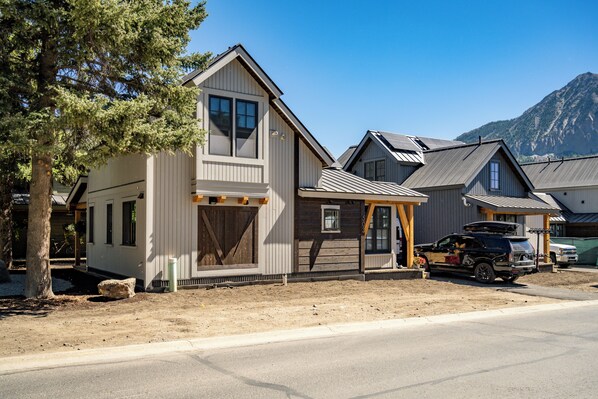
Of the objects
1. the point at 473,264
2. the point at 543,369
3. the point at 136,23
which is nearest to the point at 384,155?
the point at 473,264

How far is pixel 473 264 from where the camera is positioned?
2038 cm

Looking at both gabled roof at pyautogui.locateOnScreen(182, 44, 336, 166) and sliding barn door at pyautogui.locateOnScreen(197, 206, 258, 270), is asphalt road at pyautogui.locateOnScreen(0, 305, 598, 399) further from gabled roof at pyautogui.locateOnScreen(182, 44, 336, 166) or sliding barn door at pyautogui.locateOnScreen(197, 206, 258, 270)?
gabled roof at pyautogui.locateOnScreen(182, 44, 336, 166)

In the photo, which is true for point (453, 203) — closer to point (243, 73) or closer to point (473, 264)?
point (473, 264)

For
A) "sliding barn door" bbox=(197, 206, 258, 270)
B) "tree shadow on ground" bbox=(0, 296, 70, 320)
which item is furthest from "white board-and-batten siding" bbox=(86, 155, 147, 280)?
"tree shadow on ground" bbox=(0, 296, 70, 320)

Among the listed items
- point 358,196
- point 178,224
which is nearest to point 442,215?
point 358,196

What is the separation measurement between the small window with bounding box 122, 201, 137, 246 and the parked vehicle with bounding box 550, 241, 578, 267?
2129cm

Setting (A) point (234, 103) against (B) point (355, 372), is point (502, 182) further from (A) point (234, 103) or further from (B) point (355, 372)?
(B) point (355, 372)

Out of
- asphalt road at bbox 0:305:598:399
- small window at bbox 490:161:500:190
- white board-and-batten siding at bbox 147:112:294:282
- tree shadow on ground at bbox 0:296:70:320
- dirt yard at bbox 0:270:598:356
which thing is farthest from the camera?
small window at bbox 490:161:500:190

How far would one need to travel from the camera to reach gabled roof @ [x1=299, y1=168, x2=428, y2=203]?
17811 millimetres

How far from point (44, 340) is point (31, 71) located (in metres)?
6.49

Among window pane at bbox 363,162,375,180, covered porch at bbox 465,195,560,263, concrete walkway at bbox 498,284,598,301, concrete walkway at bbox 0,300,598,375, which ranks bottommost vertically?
concrete walkway at bbox 498,284,598,301

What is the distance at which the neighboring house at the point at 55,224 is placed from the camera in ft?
84.6

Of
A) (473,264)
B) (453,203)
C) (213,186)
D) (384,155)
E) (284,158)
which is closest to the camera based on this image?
(213,186)

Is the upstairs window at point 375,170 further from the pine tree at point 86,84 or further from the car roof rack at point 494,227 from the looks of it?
the pine tree at point 86,84
